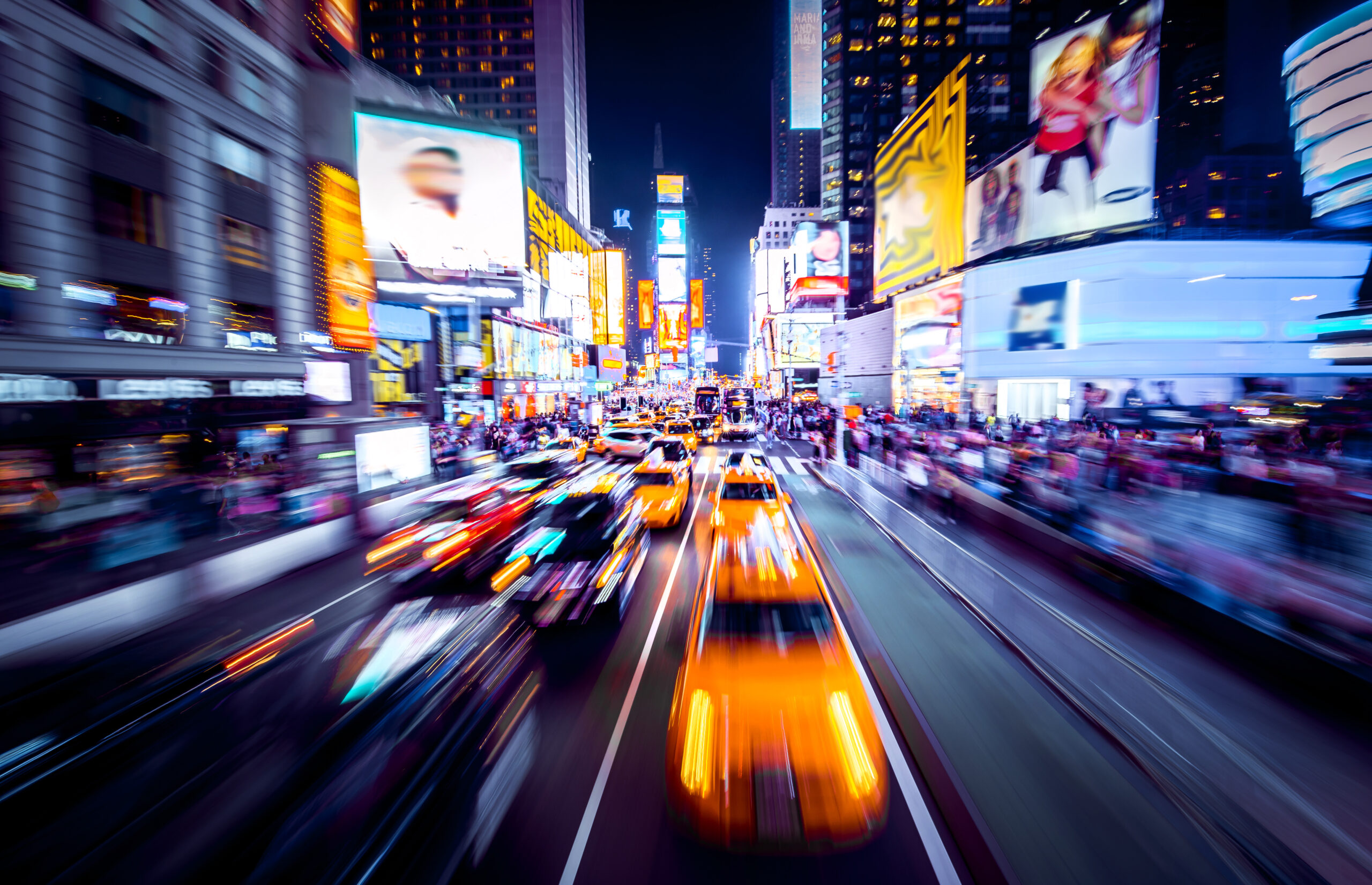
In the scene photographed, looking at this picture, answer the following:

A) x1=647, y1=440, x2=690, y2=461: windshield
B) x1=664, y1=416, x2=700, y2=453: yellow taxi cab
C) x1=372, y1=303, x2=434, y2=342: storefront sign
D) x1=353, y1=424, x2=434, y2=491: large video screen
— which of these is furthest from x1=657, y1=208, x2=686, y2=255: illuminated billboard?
x1=353, y1=424, x2=434, y2=491: large video screen

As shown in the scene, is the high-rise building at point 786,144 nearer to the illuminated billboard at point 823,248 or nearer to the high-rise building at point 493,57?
the high-rise building at point 493,57

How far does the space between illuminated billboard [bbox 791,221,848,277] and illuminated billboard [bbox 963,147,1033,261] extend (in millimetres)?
20838

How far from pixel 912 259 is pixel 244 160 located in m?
39.6

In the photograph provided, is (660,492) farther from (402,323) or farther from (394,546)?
(402,323)

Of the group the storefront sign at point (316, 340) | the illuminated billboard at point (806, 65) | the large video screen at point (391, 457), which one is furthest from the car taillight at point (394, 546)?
the illuminated billboard at point (806, 65)

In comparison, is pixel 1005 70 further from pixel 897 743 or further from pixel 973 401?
pixel 897 743

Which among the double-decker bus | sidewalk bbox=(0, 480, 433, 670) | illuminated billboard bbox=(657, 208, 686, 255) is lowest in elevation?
sidewalk bbox=(0, 480, 433, 670)

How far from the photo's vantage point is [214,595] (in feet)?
30.8

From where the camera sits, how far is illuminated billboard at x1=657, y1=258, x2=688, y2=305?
288 ft

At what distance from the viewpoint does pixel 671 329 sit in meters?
86.7

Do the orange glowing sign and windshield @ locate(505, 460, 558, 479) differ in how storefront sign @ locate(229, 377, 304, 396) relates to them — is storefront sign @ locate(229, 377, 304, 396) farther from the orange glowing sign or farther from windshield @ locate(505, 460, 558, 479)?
the orange glowing sign

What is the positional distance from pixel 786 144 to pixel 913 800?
7530 inches

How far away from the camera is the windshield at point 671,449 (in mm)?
21344

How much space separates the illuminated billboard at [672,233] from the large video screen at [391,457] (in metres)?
86.7
